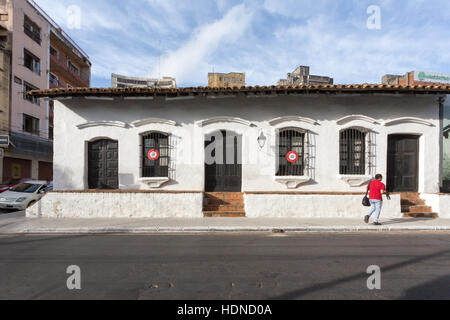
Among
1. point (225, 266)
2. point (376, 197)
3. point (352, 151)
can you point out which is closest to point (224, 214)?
point (225, 266)

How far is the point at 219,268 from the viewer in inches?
166

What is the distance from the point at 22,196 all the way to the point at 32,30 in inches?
793

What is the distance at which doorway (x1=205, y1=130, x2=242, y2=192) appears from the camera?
9836 millimetres

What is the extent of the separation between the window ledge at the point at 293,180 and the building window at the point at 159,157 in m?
4.61

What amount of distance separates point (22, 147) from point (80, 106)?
→ 47.6ft

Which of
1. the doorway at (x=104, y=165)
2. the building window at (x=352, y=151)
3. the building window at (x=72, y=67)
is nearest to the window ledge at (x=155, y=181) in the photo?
the doorway at (x=104, y=165)

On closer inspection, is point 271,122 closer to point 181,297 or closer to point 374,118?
point 374,118

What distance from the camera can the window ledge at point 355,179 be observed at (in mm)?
9359

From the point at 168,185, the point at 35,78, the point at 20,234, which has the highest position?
the point at 35,78

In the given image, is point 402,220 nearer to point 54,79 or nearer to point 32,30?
point 32,30

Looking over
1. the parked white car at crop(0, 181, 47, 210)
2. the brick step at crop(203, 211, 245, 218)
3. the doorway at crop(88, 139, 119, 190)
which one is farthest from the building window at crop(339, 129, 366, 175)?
the parked white car at crop(0, 181, 47, 210)

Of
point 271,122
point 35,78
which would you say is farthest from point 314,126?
point 35,78

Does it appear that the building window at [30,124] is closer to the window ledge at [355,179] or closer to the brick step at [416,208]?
the window ledge at [355,179]

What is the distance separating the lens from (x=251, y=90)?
9.03m
